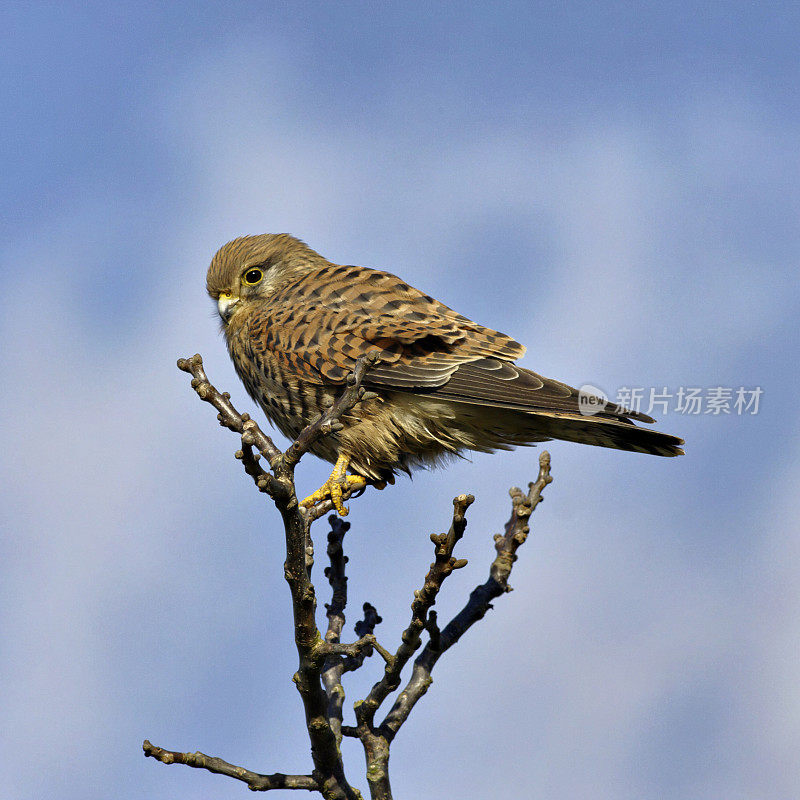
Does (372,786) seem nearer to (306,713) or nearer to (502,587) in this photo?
(306,713)

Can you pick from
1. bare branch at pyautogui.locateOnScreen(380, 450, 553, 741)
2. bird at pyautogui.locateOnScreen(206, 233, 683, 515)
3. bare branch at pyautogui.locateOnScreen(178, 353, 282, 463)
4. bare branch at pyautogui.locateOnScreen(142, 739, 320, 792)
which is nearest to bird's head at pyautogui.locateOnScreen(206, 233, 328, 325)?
bird at pyautogui.locateOnScreen(206, 233, 683, 515)

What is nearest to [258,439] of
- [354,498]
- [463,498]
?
[463,498]

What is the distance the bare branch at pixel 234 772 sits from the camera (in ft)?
8.29

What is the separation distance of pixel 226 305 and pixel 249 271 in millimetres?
215

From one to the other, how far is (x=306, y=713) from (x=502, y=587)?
840 mm

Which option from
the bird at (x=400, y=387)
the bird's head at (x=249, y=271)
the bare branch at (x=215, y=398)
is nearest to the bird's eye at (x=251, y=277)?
the bird's head at (x=249, y=271)

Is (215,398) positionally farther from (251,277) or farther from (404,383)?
(251,277)

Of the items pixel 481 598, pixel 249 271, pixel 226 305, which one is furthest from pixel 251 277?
pixel 481 598

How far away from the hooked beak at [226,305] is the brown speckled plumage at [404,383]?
45 centimetres

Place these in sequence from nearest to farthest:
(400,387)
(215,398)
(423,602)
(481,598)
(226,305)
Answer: (215,398)
(423,602)
(481,598)
(400,387)
(226,305)

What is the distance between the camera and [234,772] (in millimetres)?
2537

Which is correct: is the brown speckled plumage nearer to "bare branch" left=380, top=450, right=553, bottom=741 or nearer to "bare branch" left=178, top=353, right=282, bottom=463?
"bare branch" left=380, top=450, right=553, bottom=741

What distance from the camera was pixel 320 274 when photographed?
13.9ft

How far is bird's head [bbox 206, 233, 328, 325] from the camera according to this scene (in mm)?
4477
